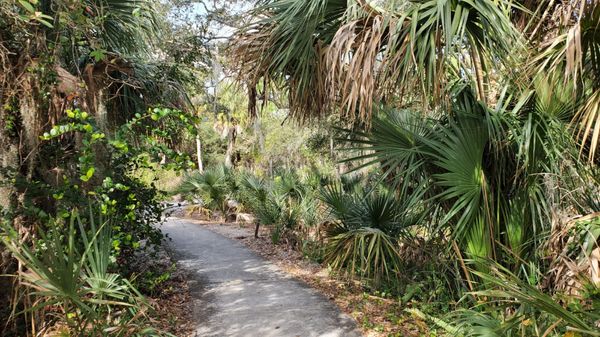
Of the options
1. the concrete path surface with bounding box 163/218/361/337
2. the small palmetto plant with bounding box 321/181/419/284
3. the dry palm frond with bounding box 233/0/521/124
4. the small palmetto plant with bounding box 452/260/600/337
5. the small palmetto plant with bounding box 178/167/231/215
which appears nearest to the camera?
the small palmetto plant with bounding box 452/260/600/337

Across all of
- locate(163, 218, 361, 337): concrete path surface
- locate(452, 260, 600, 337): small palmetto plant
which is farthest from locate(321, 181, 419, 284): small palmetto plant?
locate(452, 260, 600, 337): small palmetto plant

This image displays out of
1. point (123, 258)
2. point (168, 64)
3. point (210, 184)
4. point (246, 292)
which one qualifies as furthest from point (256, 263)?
point (210, 184)

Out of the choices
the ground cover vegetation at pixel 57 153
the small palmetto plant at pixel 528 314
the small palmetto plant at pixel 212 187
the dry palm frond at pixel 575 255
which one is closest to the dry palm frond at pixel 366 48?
the ground cover vegetation at pixel 57 153

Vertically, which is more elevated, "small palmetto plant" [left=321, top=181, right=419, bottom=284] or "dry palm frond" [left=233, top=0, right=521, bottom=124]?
"dry palm frond" [left=233, top=0, right=521, bottom=124]

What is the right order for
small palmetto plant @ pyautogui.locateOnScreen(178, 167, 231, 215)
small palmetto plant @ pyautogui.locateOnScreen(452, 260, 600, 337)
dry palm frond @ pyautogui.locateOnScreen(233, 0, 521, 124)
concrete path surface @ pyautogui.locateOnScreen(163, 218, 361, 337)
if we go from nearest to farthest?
1. small palmetto plant @ pyautogui.locateOnScreen(452, 260, 600, 337)
2. dry palm frond @ pyautogui.locateOnScreen(233, 0, 521, 124)
3. concrete path surface @ pyautogui.locateOnScreen(163, 218, 361, 337)
4. small palmetto plant @ pyautogui.locateOnScreen(178, 167, 231, 215)

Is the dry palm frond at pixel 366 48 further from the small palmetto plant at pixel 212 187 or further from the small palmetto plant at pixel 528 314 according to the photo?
the small palmetto plant at pixel 212 187

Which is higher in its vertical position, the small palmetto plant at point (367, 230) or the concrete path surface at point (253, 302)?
the small palmetto plant at point (367, 230)

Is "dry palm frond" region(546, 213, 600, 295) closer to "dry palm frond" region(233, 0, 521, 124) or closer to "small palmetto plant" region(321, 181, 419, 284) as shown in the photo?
"dry palm frond" region(233, 0, 521, 124)

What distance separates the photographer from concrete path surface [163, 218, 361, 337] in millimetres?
4934

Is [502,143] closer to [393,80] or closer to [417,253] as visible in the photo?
[393,80]

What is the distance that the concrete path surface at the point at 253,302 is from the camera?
16.2 feet

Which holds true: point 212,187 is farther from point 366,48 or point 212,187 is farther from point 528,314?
point 528,314

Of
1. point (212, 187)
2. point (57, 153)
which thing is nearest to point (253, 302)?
point (57, 153)

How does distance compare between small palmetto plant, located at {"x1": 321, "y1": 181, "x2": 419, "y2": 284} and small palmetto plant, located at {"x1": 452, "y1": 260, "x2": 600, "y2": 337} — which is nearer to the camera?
small palmetto plant, located at {"x1": 452, "y1": 260, "x2": 600, "y2": 337}
